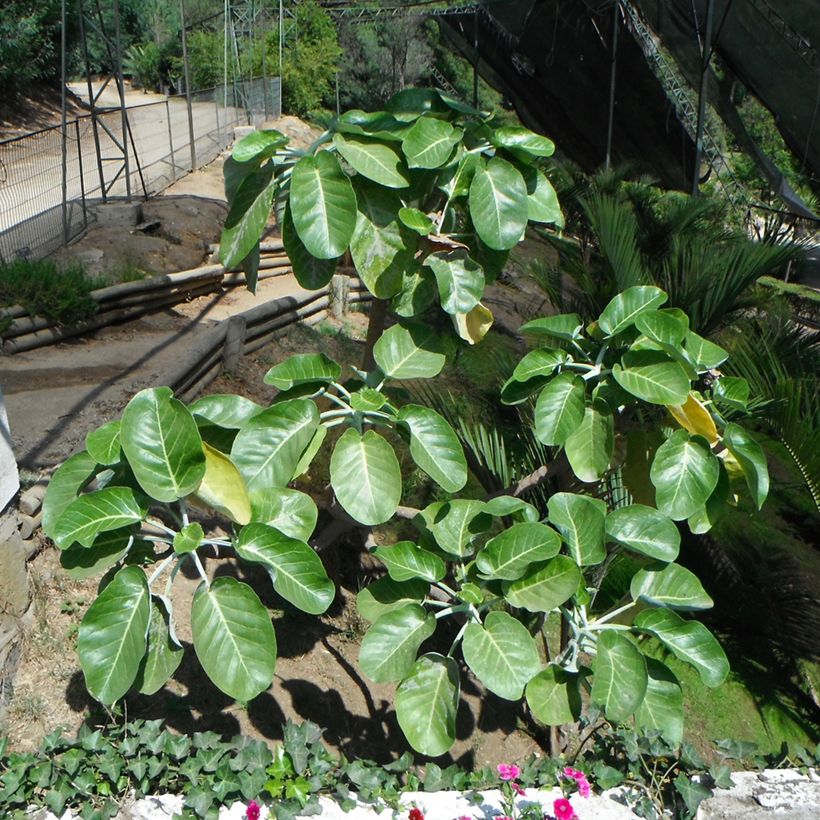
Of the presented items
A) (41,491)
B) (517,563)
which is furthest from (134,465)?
(41,491)

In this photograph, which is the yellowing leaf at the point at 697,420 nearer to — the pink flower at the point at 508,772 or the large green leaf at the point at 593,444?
the large green leaf at the point at 593,444

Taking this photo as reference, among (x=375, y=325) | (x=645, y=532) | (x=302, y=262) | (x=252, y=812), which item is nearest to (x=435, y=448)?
(x=645, y=532)

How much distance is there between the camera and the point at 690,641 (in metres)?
2.65

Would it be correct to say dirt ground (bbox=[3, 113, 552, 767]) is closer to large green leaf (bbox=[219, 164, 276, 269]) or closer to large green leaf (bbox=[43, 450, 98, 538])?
large green leaf (bbox=[43, 450, 98, 538])

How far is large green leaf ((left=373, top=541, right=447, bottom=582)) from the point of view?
264 centimetres

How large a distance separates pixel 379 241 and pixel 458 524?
0.96 meters

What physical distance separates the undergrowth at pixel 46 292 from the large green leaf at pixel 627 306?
19.7 feet

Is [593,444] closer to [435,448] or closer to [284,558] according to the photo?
[435,448]

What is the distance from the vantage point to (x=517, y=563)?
2.59 meters

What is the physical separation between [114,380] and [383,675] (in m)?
4.73

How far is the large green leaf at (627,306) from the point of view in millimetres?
2928

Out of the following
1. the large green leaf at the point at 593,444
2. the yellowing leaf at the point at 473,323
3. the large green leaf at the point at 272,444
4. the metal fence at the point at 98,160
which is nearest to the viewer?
the large green leaf at the point at 272,444

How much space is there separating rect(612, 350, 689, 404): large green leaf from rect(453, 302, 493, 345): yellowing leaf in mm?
512

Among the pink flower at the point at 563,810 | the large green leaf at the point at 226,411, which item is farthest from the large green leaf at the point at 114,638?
the pink flower at the point at 563,810
